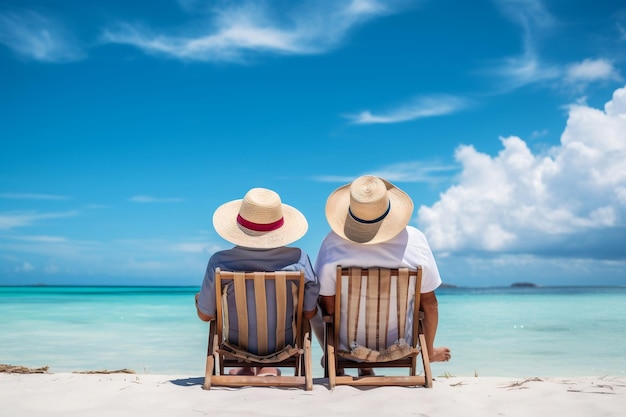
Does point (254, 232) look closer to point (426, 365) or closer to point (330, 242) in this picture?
point (330, 242)

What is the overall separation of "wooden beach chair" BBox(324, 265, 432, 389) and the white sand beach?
12cm

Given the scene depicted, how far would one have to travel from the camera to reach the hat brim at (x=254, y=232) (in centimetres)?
431

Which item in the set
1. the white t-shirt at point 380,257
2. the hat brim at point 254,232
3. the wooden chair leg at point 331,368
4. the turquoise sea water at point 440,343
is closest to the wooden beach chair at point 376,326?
the wooden chair leg at point 331,368

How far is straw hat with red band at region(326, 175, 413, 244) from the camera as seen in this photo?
14.2ft

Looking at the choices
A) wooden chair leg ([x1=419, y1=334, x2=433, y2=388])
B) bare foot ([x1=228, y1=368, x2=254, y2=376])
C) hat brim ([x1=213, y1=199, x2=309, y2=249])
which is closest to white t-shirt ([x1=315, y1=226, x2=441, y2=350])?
wooden chair leg ([x1=419, y1=334, x2=433, y2=388])

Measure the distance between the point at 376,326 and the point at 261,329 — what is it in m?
0.78

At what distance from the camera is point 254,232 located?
4391mm

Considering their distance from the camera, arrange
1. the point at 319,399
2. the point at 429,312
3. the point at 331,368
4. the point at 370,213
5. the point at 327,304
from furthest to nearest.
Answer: the point at 429,312 → the point at 327,304 → the point at 370,213 → the point at 331,368 → the point at 319,399

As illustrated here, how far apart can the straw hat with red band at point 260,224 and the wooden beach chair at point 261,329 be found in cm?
29

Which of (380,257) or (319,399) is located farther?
(380,257)

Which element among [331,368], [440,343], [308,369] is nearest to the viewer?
[308,369]

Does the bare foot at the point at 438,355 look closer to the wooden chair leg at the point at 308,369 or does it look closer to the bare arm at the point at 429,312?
the bare arm at the point at 429,312

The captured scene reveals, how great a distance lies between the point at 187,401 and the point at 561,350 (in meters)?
7.21

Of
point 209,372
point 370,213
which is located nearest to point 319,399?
point 209,372
